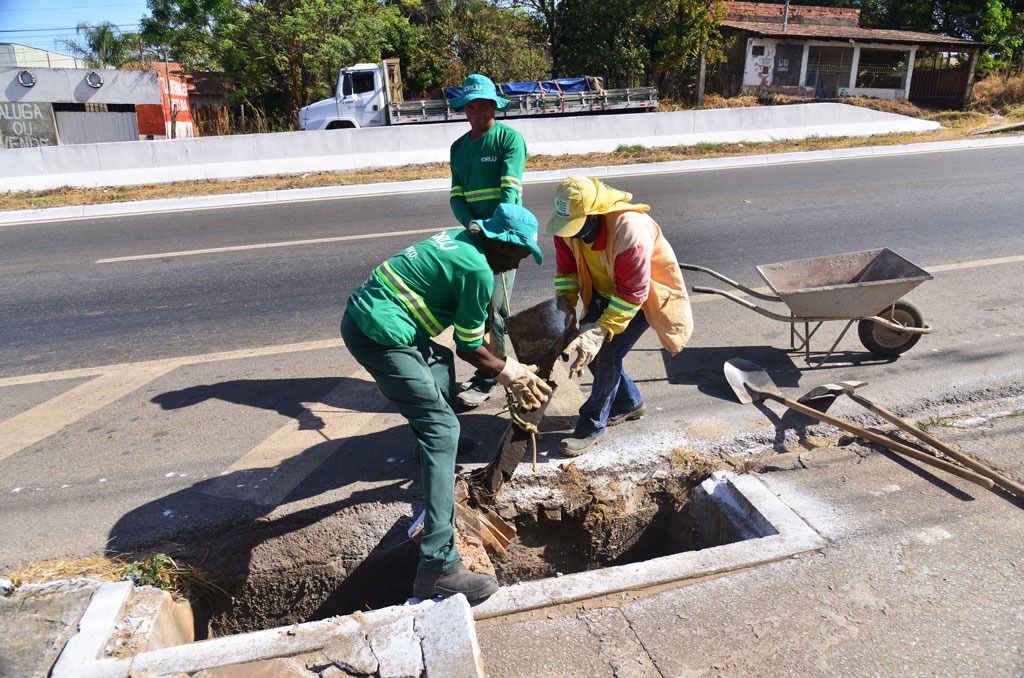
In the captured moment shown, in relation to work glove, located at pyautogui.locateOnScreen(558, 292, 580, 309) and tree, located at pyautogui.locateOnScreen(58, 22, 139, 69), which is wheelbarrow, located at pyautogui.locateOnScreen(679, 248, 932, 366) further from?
tree, located at pyautogui.locateOnScreen(58, 22, 139, 69)

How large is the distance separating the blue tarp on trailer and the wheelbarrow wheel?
1923 centimetres

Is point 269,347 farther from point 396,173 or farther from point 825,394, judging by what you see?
point 396,173

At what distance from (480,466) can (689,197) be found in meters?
8.33

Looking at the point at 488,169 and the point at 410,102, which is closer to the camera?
the point at 488,169

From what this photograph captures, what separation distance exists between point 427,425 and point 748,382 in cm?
243

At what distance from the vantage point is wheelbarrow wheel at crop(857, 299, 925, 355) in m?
4.92

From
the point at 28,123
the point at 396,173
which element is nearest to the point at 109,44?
the point at 28,123

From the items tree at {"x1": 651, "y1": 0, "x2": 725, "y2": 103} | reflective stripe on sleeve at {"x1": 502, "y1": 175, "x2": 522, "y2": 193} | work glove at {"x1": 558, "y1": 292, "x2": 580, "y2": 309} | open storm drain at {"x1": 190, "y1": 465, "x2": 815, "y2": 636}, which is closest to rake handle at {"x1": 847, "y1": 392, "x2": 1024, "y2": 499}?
open storm drain at {"x1": 190, "y1": 465, "x2": 815, "y2": 636}

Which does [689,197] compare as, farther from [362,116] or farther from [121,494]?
[362,116]

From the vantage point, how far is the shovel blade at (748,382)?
438 cm

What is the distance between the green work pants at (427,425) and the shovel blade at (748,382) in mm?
2233

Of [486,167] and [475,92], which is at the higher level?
[475,92]

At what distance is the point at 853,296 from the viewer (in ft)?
15.0

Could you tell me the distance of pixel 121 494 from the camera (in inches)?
143
